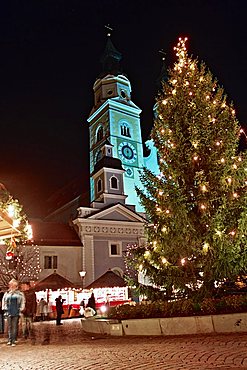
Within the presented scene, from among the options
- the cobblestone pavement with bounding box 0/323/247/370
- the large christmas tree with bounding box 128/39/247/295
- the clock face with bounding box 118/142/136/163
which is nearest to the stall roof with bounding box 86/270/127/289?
the large christmas tree with bounding box 128/39/247/295

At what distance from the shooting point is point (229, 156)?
502 inches

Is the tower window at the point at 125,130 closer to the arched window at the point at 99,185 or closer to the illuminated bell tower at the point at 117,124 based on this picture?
the illuminated bell tower at the point at 117,124

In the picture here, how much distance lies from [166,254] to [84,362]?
572cm

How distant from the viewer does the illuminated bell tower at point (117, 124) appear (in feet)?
161

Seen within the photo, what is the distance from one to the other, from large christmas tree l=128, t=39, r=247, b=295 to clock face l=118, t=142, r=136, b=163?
34717mm

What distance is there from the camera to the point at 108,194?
40.1 m

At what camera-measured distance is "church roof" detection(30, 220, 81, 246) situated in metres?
34.8

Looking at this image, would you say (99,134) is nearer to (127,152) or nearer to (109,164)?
(127,152)

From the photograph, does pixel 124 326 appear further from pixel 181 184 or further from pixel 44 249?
pixel 44 249

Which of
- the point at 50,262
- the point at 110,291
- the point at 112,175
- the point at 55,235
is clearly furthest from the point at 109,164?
the point at 110,291

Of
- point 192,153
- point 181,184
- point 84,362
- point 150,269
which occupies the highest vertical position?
point 192,153

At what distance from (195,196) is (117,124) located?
38.8 metres

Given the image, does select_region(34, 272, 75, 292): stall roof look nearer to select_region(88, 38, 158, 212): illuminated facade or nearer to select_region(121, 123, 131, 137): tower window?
select_region(88, 38, 158, 212): illuminated facade

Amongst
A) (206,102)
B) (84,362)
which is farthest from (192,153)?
(84,362)
